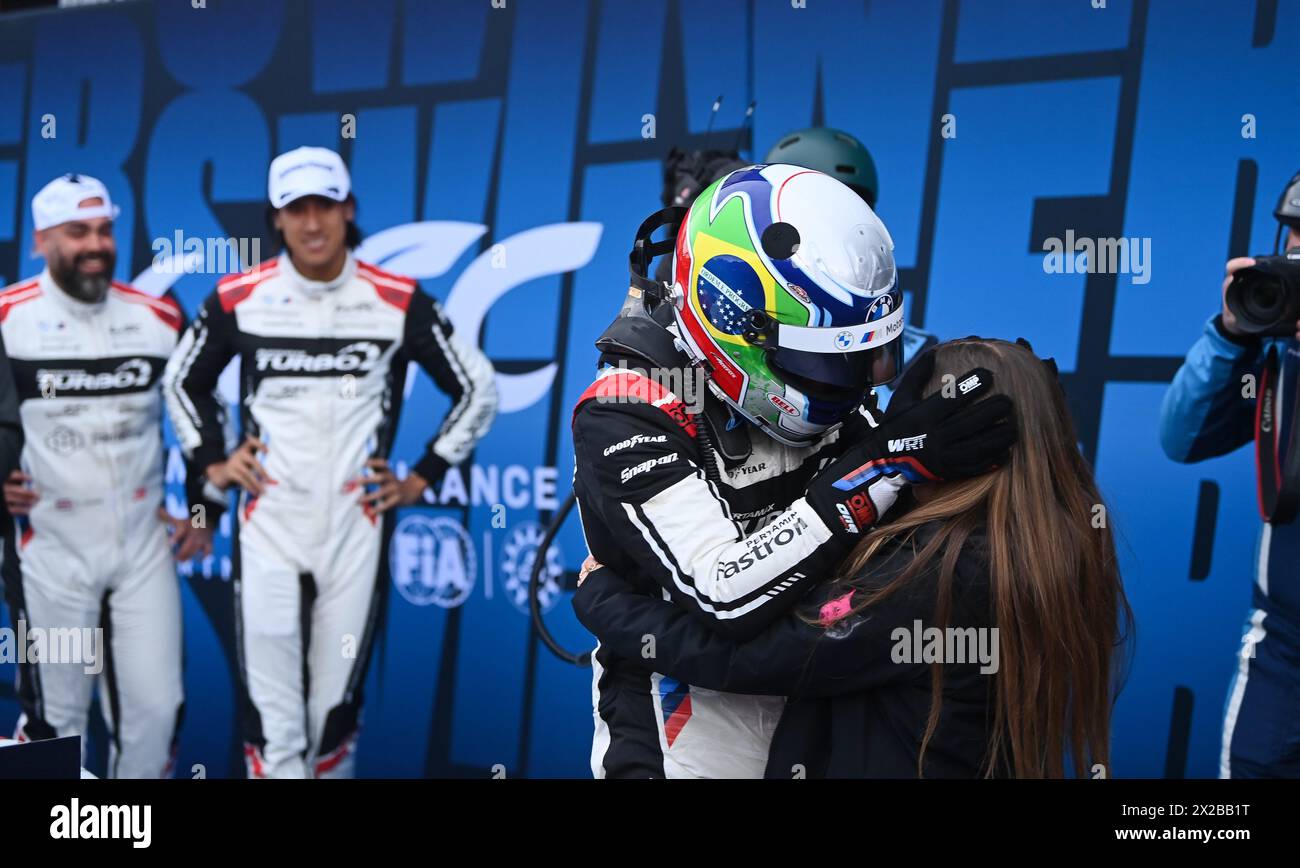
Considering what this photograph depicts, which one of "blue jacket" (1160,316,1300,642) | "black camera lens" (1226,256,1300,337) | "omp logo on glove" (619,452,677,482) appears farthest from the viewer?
"blue jacket" (1160,316,1300,642)

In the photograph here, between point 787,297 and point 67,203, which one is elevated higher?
point 67,203

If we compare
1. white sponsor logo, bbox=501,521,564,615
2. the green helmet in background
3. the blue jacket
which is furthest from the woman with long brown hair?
white sponsor logo, bbox=501,521,564,615

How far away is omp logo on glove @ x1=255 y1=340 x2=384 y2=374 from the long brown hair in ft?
9.33

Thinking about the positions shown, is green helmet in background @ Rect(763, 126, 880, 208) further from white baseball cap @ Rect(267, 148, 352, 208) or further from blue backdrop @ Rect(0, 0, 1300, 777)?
white baseball cap @ Rect(267, 148, 352, 208)

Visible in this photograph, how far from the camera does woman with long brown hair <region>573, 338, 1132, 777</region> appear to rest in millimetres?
1603

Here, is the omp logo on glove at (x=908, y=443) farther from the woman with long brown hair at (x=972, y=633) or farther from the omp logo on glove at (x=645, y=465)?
the omp logo on glove at (x=645, y=465)

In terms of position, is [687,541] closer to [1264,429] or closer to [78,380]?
[1264,429]

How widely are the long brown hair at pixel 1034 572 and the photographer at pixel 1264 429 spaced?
1083mm

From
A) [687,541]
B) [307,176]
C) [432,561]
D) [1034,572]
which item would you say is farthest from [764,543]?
[307,176]

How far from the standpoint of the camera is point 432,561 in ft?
14.0
